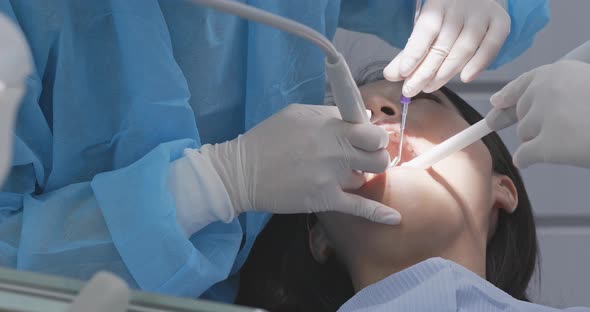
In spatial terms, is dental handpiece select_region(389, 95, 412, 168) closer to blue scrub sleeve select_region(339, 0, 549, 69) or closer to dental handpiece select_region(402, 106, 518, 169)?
dental handpiece select_region(402, 106, 518, 169)

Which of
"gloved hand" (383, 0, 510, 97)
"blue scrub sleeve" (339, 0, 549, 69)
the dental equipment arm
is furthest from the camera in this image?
"blue scrub sleeve" (339, 0, 549, 69)

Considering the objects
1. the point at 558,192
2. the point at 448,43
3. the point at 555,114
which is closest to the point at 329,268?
the point at 448,43

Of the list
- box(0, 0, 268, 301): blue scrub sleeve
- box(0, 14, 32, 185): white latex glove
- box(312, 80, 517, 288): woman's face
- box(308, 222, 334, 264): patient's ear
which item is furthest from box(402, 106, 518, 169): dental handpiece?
box(0, 14, 32, 185): white latex glove

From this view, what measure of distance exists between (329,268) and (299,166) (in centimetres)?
45

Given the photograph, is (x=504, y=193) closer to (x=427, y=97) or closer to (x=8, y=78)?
(x=427, y=97)

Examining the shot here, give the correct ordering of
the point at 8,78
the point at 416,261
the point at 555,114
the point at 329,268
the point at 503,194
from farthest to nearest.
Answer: the point at 329,268 → the point at 503,194 → the point at 416,261 → the point at 555,114 → the point at 8,78

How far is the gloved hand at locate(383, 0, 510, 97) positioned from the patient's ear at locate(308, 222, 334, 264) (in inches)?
14.9

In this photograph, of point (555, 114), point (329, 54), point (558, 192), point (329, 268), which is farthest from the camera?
point (558, 192)

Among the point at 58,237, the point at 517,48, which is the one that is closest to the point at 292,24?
the point at 58,237

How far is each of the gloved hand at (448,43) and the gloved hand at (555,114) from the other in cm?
19

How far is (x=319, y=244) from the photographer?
1.56 metres

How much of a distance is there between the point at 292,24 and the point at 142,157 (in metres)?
0.52

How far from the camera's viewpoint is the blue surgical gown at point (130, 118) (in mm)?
1228

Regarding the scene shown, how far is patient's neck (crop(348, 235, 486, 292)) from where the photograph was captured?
4.50 ft
